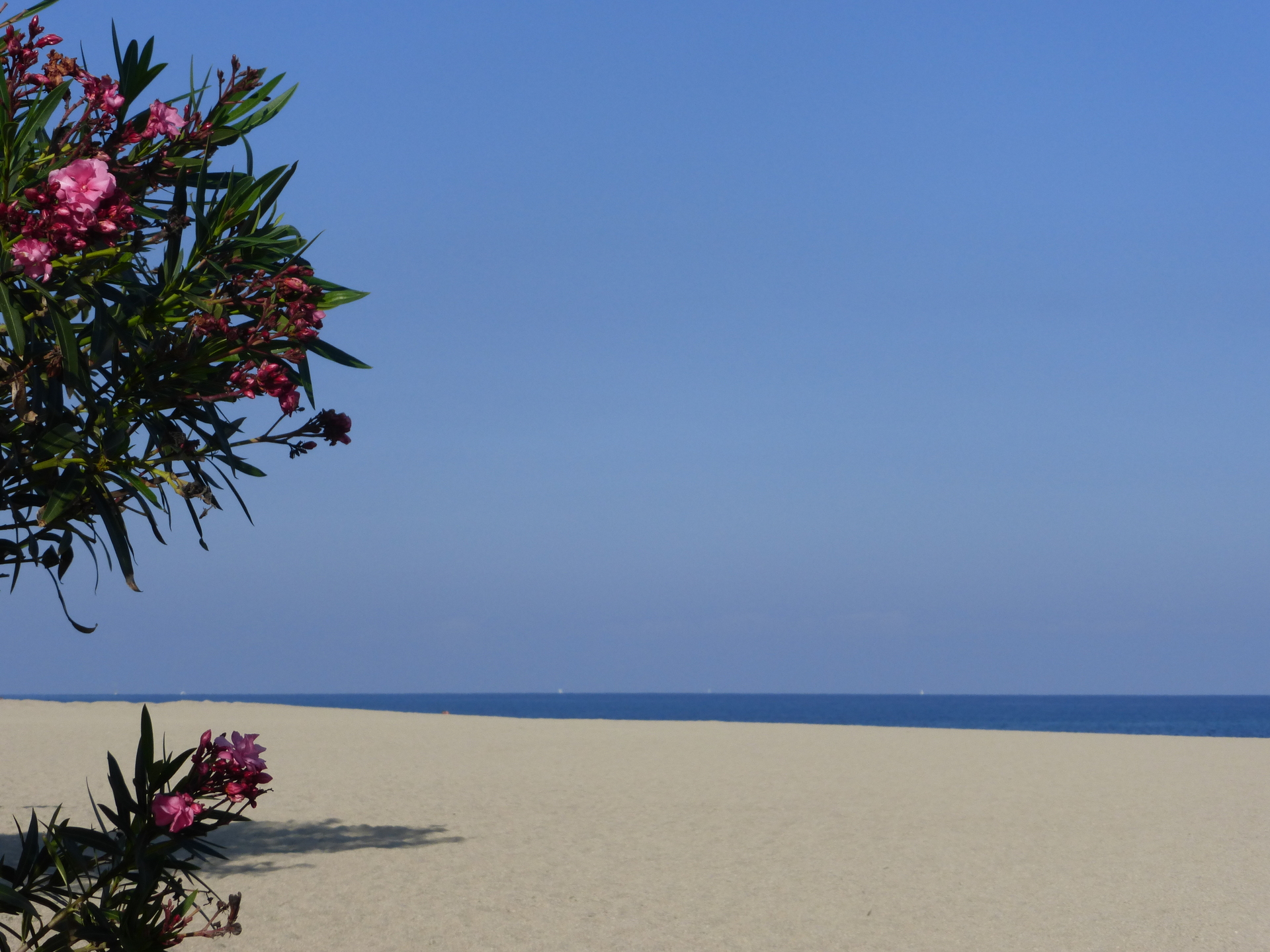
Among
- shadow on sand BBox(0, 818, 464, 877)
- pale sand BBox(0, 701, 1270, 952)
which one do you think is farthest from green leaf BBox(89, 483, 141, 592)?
shadow on sand BBox(0, 818, 464, 877)

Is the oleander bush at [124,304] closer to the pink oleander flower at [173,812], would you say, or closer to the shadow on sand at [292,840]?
the pink oleander flower at [173,812]

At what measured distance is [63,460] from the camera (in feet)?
12.7

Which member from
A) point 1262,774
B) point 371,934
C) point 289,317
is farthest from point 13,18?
point 1262,774

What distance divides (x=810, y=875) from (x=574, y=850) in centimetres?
286

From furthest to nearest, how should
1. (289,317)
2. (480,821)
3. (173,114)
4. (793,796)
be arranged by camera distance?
(793,796) → (480,821) → (173,114) → (289,317)

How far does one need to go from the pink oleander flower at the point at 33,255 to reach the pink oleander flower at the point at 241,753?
Answer: 1.72 metres

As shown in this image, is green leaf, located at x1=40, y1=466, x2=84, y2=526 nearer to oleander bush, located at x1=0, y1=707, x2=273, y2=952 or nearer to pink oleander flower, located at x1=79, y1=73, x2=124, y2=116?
oleander bush, located at x1=0, y1=707, x2=273, y2=952

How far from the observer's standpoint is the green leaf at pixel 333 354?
473cm

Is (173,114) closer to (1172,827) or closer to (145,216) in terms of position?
(145,216)

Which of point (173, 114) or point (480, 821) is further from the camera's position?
point (480, 821)

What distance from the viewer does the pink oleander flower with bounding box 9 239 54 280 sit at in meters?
3.45

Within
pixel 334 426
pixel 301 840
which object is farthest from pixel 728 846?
pixel 334 426

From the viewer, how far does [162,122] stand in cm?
456

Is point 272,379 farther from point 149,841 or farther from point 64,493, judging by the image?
point 149,841
